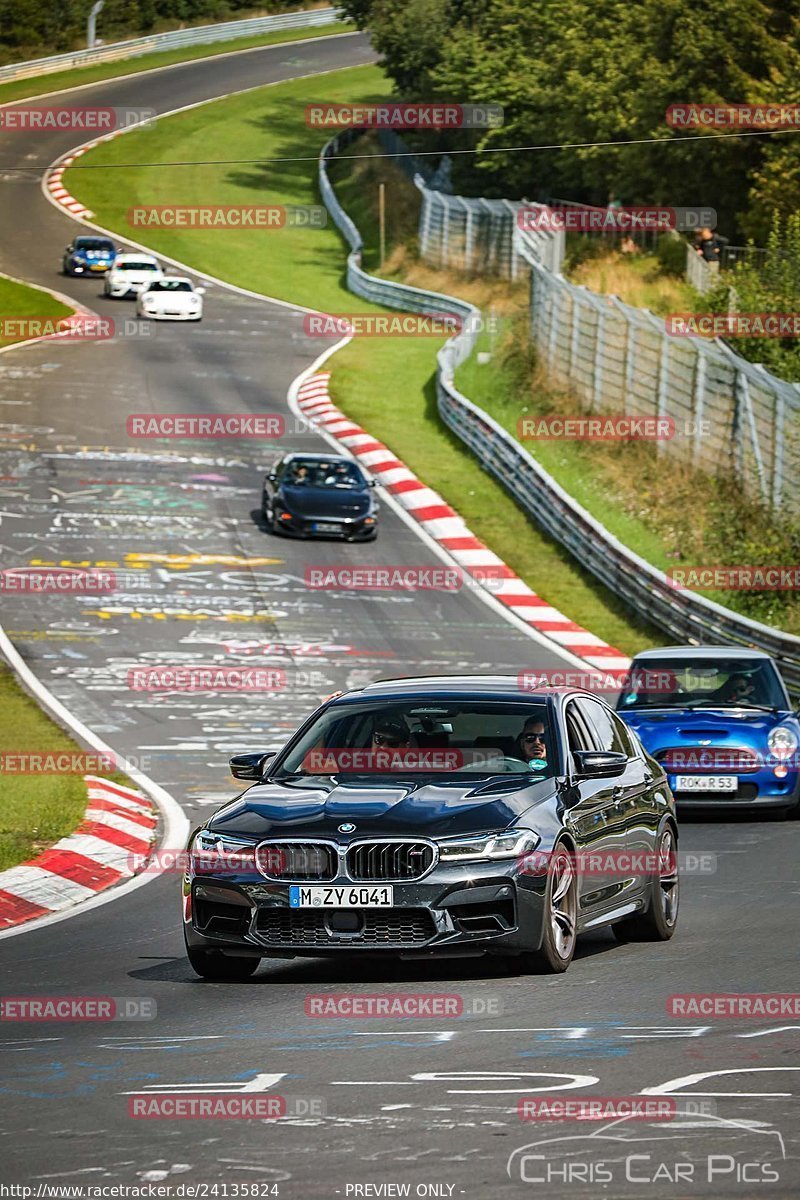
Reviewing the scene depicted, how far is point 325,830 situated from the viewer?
9539mm

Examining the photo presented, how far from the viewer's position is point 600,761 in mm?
10203

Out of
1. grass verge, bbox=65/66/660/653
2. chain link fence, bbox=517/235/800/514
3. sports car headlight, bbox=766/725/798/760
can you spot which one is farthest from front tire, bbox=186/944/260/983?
chain link fence, bbox=517/235/800/514

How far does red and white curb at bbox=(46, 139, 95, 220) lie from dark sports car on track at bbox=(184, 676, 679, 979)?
2495 inches

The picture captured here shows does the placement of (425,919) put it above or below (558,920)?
above

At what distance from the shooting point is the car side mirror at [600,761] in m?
10.2

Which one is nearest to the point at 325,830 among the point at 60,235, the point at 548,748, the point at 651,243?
the point at 548,748

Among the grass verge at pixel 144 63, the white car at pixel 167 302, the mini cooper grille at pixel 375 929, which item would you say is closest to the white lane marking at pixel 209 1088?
the mini cooper grille at pixel 375 929

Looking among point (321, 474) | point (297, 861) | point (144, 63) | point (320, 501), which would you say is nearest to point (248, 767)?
point (297, 861)

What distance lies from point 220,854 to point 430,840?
1.04 m

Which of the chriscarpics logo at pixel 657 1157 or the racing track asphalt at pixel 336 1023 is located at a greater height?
the chriscarpics logo at pixel 657 1157

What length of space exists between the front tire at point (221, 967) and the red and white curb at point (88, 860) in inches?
104

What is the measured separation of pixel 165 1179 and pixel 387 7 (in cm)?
7459

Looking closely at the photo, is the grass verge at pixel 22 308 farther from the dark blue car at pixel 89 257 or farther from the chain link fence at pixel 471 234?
the chain link fence at pixel 471 234

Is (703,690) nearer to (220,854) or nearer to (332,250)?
(220,854)
